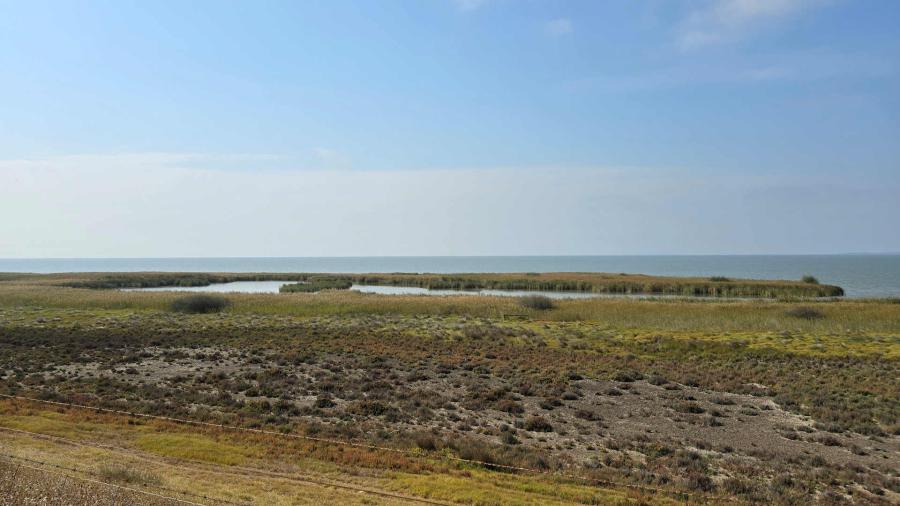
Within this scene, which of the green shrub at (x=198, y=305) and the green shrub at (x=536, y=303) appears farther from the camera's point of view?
the green shrub at (x=536, y=303)

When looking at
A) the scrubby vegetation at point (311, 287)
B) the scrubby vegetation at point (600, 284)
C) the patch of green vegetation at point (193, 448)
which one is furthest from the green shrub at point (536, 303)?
the patch of green vegetation at point (193, 448)

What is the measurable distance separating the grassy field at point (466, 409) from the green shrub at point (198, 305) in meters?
11.3

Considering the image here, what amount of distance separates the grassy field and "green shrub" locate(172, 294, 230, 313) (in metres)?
A: 11.3

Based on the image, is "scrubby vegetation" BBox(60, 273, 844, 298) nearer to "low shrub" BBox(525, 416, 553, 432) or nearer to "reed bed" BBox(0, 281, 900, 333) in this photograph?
"reed bed" BBox(0, 281, 900, 333)

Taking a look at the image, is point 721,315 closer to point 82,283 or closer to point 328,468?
Result: point 328,468

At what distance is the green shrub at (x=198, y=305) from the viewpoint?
60125mm

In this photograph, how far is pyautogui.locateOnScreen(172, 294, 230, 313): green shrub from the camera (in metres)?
60.1

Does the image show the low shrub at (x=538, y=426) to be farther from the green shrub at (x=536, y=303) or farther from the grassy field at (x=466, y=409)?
the green shrub at (x=536, y=303)

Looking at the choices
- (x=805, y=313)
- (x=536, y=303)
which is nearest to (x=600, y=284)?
(x=536, y=303)

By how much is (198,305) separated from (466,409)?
45.4 m

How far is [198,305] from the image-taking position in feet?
198

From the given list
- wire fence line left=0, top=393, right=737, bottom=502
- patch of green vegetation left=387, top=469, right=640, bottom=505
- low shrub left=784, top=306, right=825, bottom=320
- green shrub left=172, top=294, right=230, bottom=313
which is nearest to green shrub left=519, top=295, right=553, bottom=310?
low shrub left=784, top=306, right=825, bottom=320

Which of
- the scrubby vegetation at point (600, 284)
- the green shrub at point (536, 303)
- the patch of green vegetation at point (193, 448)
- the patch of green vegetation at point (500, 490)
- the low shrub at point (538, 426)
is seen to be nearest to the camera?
the patch of green vegetation at point (500, 490)

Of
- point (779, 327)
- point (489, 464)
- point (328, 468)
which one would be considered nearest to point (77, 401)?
point (328, 468)
